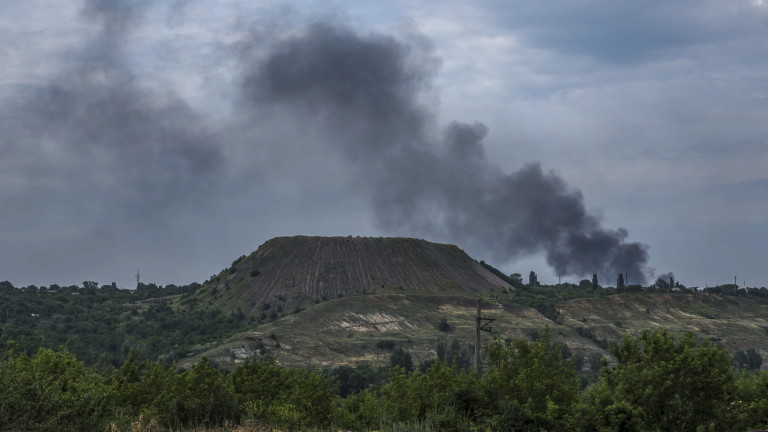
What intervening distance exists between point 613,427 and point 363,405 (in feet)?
45.5

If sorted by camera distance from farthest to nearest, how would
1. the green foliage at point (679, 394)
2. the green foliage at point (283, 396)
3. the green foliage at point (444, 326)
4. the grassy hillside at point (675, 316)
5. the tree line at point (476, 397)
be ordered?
the grassy hillside at point (675, 316)
the green foliage at point (444, 326)
the green foliage at point (679, 394)
the green foliage at point (283, 396)
the tree line at point (476, 397)

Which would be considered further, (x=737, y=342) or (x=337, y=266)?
(x=337, y=266)

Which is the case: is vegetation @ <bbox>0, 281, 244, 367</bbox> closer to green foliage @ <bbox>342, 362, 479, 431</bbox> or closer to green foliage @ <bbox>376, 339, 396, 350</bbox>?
green foliage @ <bbox>376, 339, 396, 350</bbox>

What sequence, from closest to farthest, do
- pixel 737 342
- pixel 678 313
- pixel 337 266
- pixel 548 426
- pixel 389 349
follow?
pixel 548 426 → pixel 389 349 → pixel 737 342 → pixel 678 313 → pixel 337 266

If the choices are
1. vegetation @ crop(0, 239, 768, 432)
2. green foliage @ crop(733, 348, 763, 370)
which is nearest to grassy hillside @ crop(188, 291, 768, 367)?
vegetation @ crop(0, 239, 768, 432)

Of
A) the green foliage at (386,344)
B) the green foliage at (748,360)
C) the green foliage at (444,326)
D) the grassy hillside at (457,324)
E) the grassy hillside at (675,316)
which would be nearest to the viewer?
the grassy hillside at (457,324)

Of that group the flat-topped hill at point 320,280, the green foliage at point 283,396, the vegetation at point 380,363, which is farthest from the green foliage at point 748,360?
the green foliage at point 283,396

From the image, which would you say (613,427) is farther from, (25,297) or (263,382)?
(25,297)

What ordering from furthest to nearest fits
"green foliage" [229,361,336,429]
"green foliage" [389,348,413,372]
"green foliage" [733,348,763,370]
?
"green foliage" [733,348,763,370], "green foliage" [389,348,413,372], "green foliage" [229,361,336,429]

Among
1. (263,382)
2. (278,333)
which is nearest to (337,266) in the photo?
(278,333)

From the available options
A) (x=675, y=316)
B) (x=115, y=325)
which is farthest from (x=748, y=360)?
(x=115, y=325)

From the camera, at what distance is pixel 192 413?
26938 mm

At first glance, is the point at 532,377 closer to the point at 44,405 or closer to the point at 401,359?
the point at 44,405

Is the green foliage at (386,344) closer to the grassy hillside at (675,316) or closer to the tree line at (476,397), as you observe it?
the grassy hillside at (675,316)
